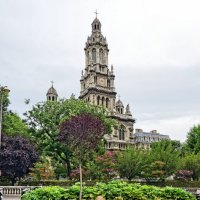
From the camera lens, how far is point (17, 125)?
179 feet

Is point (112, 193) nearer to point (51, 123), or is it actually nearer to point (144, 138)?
point (51, 123)

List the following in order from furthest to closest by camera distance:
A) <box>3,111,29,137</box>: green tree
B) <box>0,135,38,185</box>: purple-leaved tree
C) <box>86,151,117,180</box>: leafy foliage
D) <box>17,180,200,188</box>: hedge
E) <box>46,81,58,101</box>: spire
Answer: <box>46,81,58,101</box>: spire → <box>3,111,29,137</box>: green tree → <box>86,151,117,180</box>: leafy foliage → <box>17,180,200,188</box>: hedge → <box>0,135,38,185</box>: purple-leaved tree

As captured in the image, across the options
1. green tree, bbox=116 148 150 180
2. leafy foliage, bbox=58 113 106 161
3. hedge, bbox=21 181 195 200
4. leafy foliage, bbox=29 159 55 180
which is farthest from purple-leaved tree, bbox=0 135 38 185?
hedge, bbox=21 181 195 200

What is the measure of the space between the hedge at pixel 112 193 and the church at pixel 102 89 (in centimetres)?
6104

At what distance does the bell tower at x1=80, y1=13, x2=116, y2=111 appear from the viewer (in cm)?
8381

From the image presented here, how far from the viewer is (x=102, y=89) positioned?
84562 millimetres

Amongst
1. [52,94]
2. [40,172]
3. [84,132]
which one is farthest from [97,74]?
[84,132]

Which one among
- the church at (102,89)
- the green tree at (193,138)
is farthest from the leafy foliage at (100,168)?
the church at (102,89)

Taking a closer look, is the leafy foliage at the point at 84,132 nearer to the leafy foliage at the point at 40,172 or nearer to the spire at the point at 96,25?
the leafy foliage at the point at 40,172

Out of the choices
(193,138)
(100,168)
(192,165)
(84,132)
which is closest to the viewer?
(84,132)

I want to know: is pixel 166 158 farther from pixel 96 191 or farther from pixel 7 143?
pixel 96 191

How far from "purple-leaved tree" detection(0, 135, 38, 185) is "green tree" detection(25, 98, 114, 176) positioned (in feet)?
18.1

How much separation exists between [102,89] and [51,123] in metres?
38.8

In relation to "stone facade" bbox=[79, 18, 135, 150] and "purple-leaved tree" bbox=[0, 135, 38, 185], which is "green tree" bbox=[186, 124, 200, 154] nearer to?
"stone facade" bbox=[79, 18, 135, 150]
